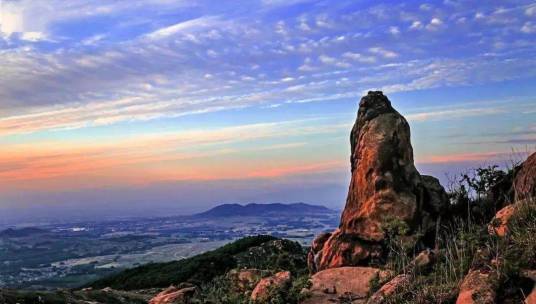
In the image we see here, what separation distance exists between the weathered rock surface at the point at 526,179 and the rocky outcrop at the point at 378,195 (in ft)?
9.47

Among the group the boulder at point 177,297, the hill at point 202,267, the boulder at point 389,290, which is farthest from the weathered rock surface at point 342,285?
the hill at point 202,267

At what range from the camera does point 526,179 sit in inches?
643

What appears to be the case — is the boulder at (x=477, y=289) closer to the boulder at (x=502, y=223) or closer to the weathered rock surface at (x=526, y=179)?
the boulder at (x=502, y=223)

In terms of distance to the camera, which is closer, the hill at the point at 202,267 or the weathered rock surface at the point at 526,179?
the weathered rock surface at the point at 526,179

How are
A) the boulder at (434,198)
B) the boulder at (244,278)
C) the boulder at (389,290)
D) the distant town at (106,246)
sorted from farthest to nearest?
1. the distant town at (106,246)
2. the boulder at (434,198)
3. the boulder at (244,278)
4. the boulder at (389,290)

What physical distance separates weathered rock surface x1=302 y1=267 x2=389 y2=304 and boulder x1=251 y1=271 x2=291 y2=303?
2.39 feet

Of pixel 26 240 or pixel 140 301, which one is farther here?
pixel 26 240

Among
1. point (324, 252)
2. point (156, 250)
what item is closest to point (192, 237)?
point (156, 250)

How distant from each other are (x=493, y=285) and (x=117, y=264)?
11287 centimetres

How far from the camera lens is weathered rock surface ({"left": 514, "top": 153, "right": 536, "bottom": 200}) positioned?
50.8 ft

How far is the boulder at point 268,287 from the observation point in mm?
13404

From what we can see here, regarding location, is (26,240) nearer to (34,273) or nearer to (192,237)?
(192,237)

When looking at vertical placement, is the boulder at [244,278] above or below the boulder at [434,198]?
below

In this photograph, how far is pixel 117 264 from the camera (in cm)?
11369
